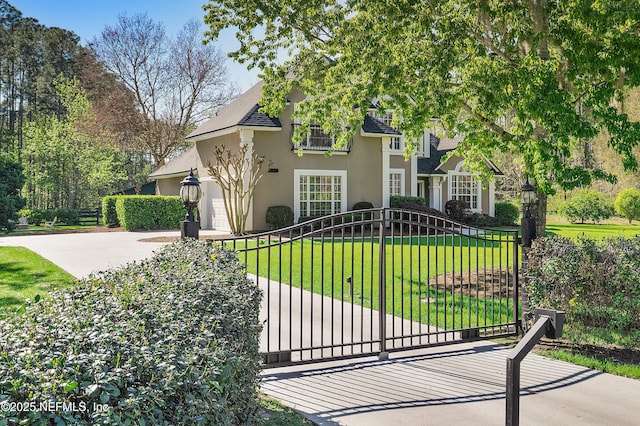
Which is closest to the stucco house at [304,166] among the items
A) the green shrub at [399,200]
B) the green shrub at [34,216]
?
the green shrub at [399,200]

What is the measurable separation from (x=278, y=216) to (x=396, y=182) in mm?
7417

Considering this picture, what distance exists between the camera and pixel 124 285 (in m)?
3.49

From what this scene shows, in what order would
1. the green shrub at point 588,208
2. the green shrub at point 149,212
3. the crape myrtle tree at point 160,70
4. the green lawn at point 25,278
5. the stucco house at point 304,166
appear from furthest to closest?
the crape myrtle tree at point 160,70
the green shrub at point 588,208
the green shrub at point 149,212
the stucco house at point 304,166
the green lawn at point 25,278

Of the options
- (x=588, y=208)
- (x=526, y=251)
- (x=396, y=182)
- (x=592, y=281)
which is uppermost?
(x=396, y=182)

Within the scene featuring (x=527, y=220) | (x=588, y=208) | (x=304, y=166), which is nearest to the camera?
A: (x=527, y=220)

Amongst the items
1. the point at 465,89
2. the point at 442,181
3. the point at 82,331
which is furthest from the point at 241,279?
the point at 442,181

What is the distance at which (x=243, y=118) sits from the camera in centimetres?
2156

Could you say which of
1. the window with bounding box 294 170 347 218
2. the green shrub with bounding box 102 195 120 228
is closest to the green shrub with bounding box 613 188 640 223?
the window with bounding box 294 170 347 218

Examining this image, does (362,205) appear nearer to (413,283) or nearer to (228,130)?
(228,130)

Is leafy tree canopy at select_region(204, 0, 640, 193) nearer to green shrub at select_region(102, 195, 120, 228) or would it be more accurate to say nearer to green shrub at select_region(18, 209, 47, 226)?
green shrub at select_region(102, 195, 120, 228)

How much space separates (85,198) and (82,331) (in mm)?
38423

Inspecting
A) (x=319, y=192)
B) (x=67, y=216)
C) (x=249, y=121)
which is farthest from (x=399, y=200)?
(x=67, y=216)

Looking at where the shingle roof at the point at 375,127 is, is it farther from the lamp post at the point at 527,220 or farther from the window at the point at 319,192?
the lamp post at the point at 527,220

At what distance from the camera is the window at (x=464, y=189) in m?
28.5
